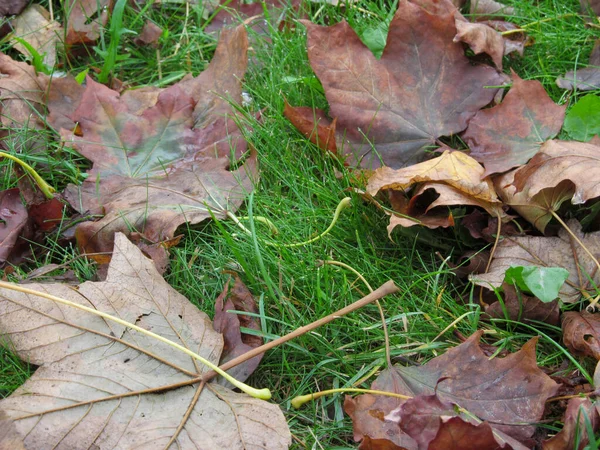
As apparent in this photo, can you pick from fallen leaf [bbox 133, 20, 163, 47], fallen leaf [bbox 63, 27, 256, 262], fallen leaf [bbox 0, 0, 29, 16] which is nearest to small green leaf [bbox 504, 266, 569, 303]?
fallen leaf [bbox 63, 27, 256, 262]

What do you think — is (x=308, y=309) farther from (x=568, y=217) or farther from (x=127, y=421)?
(x=568, y=217)

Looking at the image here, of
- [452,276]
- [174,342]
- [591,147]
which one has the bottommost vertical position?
[452,276]

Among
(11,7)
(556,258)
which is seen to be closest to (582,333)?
(556,258)

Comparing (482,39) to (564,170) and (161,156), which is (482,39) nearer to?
(564,170)

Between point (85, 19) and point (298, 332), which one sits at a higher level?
point (85, 19)

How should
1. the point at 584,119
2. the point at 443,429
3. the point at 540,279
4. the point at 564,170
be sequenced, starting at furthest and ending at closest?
the point at 584,119 → the point at 564,170 → the point at 540,279 → the point at 443,429

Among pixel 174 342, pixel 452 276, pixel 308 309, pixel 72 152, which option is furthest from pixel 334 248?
pixel 72 152
